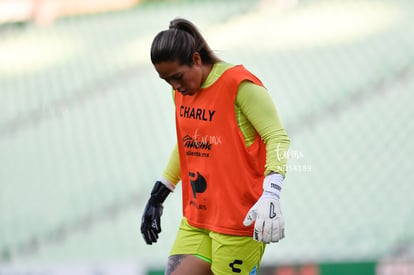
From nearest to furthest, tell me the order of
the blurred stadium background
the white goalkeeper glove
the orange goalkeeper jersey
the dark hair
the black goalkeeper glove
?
1. the white goalkeeper glove
2. the dark hair
3. the orange goalkeeper jersey
4. the black goalkeeper glove
5. the blurred stadium background

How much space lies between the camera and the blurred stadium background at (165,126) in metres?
6.77

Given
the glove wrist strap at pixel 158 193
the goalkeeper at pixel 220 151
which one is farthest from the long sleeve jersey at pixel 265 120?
the glove wrist strap at pixel 158 193

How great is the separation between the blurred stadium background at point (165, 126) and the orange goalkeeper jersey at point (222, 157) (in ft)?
8.81

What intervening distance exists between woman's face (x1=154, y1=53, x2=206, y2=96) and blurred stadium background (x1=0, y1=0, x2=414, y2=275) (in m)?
2.92

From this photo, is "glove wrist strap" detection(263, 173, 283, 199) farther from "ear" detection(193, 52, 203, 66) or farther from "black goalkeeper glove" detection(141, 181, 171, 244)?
"black goalkeeper glove" detection(141, 181, 171, 244)

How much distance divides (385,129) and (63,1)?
177 inches

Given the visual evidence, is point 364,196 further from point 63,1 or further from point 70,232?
point 63,1

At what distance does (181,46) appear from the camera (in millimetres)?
2684

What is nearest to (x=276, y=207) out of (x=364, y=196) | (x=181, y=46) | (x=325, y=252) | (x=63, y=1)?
(x=181, y=46)

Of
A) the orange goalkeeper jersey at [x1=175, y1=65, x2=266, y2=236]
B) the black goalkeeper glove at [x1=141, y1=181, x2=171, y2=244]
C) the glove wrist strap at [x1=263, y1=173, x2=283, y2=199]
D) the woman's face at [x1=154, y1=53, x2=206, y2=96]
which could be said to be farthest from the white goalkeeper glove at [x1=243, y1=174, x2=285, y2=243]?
the black goalkeeper glove at [x1=141, y1=181, x2=171, y2=244]

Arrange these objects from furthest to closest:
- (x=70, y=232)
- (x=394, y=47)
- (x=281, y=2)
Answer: (x=281, y=2)
(x=394, y=47)
(x=70, y=232)

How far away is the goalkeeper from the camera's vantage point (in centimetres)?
268

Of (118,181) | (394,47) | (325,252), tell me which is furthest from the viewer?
(394,47)

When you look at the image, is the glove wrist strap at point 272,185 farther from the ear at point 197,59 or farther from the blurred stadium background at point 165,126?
the blurred stadium background at point 165,126
